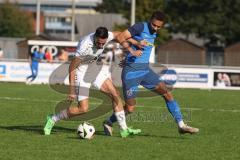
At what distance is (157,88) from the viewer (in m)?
13.1

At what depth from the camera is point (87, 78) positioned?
12.8 m

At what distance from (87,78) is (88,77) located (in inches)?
1.3

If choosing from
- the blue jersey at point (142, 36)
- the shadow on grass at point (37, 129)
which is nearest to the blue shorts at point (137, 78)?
the blue jersey at point (142, 36)

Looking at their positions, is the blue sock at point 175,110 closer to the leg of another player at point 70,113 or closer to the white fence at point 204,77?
the leg of another player at point 70,113

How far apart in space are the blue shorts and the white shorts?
18.4 inches

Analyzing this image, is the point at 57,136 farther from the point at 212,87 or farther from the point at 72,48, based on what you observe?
the point at 72,48

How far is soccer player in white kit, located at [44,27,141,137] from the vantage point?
41.0 feet

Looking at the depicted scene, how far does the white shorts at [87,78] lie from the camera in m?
12.7

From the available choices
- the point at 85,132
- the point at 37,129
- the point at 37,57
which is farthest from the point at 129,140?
the point at 37,57

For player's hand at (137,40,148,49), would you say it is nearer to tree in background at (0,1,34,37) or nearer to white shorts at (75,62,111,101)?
white shorts at (75,62,111,101)

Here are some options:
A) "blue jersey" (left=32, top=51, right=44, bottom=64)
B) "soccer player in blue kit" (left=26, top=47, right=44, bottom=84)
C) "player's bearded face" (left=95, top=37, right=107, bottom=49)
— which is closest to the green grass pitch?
"player's bearded face" (left=95, top=37, right=107, bottom=49)

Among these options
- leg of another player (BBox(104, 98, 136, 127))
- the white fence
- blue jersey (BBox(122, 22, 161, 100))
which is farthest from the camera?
the white fence

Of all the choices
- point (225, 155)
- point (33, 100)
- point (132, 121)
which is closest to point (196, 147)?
point (225, 155)

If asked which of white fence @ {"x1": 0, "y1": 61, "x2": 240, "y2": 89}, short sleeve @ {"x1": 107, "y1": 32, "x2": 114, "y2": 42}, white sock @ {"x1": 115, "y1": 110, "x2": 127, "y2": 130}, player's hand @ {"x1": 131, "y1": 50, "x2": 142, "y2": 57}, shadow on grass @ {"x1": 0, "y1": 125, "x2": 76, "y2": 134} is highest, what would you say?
short sleeve @ {"x1": 107, "y1": 32, "x2": 114, "y2": 42}
